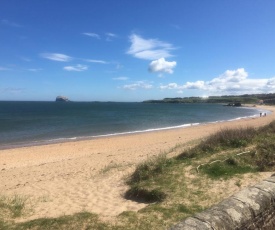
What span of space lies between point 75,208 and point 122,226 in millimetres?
2478

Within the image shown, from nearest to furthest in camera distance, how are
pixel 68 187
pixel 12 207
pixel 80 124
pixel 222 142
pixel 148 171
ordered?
pixel 12 207 → pixel 148 171 → pixel 68 187 → pixel 222 142 → pixel 80 124

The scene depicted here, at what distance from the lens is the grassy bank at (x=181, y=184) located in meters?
5.36

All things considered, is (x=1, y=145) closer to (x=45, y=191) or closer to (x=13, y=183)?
(x=13, y=183)

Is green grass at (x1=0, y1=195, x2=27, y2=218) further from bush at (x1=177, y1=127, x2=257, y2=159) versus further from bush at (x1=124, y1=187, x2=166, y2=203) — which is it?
bush at (x1=177, y1=127, x2=257, y2=159)

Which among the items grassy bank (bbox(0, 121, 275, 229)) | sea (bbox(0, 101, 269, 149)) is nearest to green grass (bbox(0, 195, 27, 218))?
grassy bank (bbox(0, 121, 275, 229))

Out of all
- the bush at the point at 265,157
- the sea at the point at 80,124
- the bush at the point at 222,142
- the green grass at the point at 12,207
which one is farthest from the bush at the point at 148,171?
the sea at the point at 80,124

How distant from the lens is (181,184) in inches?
302

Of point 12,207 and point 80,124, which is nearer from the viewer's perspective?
point 12,207

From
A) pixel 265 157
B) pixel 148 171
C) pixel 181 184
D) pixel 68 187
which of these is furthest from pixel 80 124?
pixel 181 184

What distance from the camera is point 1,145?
24641 millimetres

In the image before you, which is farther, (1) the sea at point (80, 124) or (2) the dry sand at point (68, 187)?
(1) the sea at point (80, 124)

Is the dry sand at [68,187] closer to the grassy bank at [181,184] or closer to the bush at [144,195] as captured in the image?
the bush at [144,195]

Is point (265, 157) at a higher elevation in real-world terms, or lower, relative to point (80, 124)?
higher

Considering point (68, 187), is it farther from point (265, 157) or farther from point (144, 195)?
point (265, 157)
